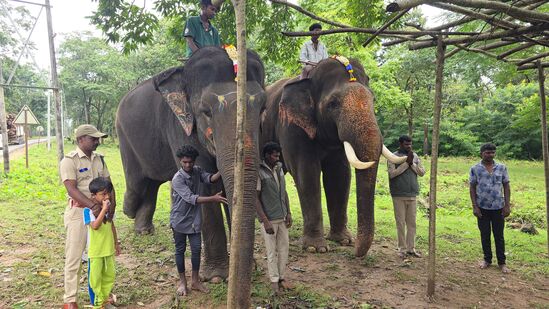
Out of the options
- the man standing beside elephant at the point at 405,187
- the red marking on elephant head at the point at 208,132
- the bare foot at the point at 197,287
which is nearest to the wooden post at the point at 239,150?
the red marking on elephant head at the point at 208,132

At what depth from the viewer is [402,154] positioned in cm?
598

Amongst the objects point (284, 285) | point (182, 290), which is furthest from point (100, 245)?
point (284, 285)

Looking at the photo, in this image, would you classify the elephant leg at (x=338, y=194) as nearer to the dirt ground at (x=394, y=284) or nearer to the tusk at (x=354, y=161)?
the dirt ground at (x=394, y=284)

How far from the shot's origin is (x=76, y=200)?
3908 mm

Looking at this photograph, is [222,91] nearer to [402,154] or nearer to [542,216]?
[402,154]

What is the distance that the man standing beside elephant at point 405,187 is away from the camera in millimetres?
5844

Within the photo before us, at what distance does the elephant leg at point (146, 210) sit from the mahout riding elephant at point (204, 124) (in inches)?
13.7

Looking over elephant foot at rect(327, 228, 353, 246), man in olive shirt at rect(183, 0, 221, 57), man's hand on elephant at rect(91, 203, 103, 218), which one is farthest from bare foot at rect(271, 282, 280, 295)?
man in olive shirt at rect(183, 0, 221, 57)

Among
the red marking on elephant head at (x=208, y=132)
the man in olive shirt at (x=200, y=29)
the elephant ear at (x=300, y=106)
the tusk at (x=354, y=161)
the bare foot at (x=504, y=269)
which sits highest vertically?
the man in olive shirt at (x=200, y=29)

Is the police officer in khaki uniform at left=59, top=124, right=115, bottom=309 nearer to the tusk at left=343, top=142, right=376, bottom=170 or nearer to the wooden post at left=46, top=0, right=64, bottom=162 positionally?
the tusk at left=343, top=142, right=376, bottom=170

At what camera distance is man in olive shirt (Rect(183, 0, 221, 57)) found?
17.1 feet

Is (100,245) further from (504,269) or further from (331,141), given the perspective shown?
(504,269)

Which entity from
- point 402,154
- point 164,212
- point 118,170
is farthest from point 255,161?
point 118,170

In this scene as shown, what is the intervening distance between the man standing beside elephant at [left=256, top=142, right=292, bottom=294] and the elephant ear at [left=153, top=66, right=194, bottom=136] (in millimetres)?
1016
